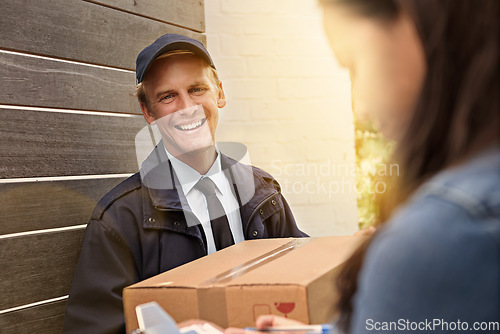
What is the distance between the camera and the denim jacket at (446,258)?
388 mm

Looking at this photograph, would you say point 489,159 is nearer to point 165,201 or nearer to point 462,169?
point 462,169

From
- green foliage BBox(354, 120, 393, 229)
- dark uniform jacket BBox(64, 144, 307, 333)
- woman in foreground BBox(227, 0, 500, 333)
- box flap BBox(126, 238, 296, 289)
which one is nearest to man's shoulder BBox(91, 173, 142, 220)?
dark uniform jacket BBox(64, 144, 307, 333)

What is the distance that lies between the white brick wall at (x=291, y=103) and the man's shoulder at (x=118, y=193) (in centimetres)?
60

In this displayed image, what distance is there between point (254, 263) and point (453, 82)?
599mm

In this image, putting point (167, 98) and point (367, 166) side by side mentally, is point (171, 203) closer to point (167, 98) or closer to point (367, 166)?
point (167, 98)

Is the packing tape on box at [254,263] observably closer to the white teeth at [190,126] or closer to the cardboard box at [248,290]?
the cardboard box at [248,290]

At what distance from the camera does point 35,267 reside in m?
1.24

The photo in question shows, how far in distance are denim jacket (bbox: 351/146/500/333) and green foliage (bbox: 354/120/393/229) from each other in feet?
5.87

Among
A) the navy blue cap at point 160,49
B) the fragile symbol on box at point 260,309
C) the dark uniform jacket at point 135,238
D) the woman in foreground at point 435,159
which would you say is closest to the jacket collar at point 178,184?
the dark uniform jacket at point 135,238

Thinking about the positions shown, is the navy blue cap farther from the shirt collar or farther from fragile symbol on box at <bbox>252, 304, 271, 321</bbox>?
fragile symbol on box at <bbox>252, 304, 271, 321</bbox>

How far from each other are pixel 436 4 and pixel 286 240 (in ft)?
2.65

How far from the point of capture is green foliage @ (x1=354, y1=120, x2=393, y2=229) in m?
2.20

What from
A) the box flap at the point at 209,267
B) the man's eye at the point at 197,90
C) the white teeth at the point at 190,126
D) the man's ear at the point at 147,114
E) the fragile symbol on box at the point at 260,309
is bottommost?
the fragile symbol on box at the point at 260,309

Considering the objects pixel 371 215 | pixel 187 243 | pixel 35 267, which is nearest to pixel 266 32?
pixel 371 215
